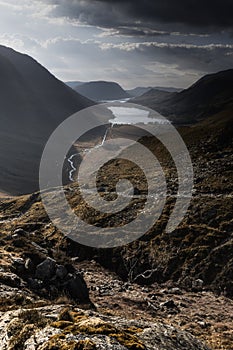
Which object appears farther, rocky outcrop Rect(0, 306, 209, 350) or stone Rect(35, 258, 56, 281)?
stone Rect(35, 258, 56, 281)

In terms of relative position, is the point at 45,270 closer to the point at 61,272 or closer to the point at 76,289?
the point at 61,272

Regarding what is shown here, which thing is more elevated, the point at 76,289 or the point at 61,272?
the point at 61,272

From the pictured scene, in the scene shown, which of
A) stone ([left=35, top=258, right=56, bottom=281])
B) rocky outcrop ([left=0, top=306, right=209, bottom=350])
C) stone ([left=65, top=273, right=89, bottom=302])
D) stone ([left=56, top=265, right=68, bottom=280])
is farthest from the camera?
stone ([left=56, top=265, right=68, bottom=280])

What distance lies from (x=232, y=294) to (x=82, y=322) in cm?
2680

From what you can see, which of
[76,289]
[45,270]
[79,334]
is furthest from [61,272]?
[79,334]

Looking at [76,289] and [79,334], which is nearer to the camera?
[79,334]

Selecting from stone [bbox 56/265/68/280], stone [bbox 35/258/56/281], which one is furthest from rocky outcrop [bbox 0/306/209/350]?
stone [bbox 56/265/68/280]

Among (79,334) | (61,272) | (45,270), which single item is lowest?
(61,272)

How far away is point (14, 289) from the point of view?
2302cm

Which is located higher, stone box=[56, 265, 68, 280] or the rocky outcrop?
the rocky outcrop

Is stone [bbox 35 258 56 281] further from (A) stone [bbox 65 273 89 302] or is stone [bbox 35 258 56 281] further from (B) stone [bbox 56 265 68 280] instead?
(A) stone [bbox 65 273 89 302]

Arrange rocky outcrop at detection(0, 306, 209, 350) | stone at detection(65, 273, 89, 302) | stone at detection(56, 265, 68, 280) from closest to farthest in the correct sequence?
1. rocky outcrop at detection(0, 306, 209, 350)
2. stone at detection(65, 273, 89, 302)
3. stone at detection(56, 265, 68, 280)

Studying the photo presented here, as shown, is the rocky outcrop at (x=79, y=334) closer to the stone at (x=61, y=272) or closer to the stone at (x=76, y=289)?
the stone at (x=76, y=289)

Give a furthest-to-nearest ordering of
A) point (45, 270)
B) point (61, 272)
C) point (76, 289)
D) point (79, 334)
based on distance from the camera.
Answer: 1. point (61, 272)
2. point (76, 289)
3. point (45, 270)
4. point (79, 334)
